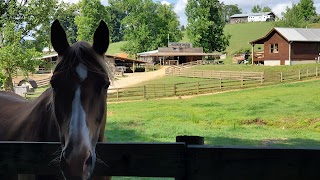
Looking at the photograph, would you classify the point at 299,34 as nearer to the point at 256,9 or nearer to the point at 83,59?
the point at 83,59

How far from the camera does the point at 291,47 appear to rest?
47.6m

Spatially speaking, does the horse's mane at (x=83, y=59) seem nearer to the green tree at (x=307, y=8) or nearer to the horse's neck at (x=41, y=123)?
the horse's neck at (x=41, y=123)

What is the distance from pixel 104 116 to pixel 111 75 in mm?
332

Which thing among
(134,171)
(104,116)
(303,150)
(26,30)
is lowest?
(134,171)

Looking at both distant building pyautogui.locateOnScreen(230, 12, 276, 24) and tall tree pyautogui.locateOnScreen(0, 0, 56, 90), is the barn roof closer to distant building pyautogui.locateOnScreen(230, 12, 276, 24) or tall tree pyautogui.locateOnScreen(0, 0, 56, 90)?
tall tree pyautogui.locateOnScreen(0, 0, 56, 90)

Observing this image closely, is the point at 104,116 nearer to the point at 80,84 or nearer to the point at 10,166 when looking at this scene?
the point at 80,84

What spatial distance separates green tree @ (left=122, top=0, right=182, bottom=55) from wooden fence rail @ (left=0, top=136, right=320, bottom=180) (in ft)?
230

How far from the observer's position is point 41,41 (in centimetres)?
2686

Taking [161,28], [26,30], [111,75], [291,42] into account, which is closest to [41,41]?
[26,30]

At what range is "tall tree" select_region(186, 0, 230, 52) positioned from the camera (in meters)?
63.6

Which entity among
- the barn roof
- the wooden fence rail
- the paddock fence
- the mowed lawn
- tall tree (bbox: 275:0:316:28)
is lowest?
the mowed lawn

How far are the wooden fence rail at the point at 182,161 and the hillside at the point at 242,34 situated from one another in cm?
7957

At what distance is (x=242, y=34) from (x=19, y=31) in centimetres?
8067

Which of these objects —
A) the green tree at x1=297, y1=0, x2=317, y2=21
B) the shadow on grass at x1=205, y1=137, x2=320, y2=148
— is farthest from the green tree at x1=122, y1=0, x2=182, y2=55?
the shadow on grass at x1=205, y1=137, x2=320, y2=148
